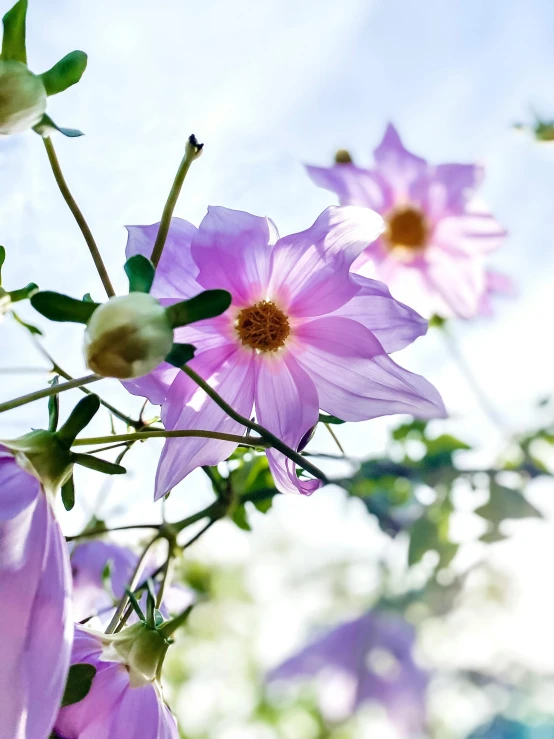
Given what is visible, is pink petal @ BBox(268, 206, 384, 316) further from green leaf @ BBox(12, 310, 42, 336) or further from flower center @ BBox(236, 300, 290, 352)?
green leaf @ BBox(12, 310, 42, 336)

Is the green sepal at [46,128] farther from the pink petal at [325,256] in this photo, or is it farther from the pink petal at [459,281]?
the pink petal at [459,281]

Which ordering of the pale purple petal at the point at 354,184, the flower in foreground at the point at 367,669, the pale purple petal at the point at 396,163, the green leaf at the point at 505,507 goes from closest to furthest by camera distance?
the green leaf at the point at 505,507, the pale purple petal at the point at 354,184, the pale purple petal at the point at 396,163, the flower in foreground at the point at 367,669

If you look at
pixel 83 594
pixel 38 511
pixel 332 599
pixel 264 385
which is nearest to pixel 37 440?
pixel 38 511

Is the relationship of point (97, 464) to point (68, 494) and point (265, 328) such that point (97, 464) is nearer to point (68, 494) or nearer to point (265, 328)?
point (68, 494)

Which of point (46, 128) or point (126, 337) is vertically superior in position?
point (46, 128)

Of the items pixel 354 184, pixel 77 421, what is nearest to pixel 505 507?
pixel 354 184

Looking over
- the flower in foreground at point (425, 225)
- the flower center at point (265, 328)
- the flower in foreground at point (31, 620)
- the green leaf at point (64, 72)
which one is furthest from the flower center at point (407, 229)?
the flower in foreground at point (31, 620)
